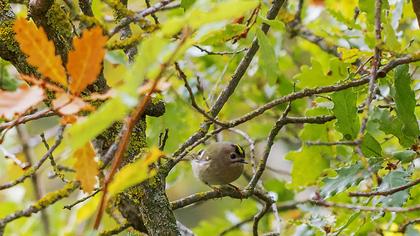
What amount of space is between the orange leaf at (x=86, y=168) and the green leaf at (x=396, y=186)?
703 millimetres

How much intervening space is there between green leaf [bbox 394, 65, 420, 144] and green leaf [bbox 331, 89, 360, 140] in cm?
12

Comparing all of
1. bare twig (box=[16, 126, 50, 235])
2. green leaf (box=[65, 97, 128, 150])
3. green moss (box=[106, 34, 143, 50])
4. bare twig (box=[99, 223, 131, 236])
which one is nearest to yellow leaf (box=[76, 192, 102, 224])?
green leaf (box=[65, 97, 128, 150])

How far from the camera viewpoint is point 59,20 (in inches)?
62.5

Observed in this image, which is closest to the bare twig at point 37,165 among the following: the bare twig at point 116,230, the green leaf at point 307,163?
the bare twig at point 116,230

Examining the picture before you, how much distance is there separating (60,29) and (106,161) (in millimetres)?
573

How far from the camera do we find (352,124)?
1.71 metres

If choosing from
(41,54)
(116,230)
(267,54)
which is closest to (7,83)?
(116,230)

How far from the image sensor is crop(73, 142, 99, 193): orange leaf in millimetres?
1138

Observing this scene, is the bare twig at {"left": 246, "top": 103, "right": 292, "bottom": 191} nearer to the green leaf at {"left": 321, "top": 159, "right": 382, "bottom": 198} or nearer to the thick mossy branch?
the green leaf at {"left": 321, "top": 159, "right": 382, "bottom": 198}

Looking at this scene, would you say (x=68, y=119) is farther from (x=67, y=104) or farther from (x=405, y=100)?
(x=405, y=100)

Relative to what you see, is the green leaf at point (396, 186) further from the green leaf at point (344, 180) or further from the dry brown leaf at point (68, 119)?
the dry brown leaf at point (68, 119)

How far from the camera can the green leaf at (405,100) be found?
5.24ft

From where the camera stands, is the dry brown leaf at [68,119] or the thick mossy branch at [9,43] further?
the thick mossy branch at [9,43]

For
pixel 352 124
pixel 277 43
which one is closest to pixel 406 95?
pixel 352 124
